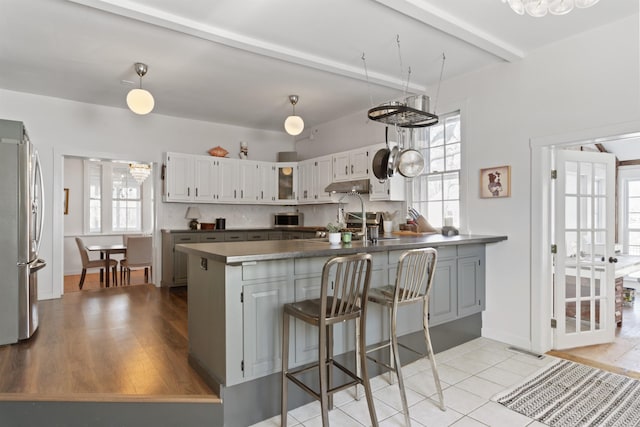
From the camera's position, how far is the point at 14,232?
3.10 metres

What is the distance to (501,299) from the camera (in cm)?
391

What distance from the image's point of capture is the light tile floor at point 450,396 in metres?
2.41

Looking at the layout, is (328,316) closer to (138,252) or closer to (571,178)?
(571,178)

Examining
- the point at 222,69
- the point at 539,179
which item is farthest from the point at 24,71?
the point at 539,179

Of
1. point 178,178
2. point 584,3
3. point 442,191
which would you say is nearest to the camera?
point 584,3

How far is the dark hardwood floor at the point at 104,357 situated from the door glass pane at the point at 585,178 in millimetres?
3754

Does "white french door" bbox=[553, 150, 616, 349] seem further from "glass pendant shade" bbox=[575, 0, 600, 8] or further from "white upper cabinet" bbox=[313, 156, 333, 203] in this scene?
"white upper cabinet" bbox=[313, 156, 333, 203]

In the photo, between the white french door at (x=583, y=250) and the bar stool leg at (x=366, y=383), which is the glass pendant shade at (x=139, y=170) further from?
the white french door at (x=583, y=250)

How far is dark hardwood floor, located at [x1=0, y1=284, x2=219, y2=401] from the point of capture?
91.0 inches

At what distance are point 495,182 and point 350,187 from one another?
6.72 feet

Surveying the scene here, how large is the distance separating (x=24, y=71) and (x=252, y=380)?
164 inches

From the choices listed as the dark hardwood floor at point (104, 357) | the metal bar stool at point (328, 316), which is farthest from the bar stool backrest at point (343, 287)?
the dark hardwood floor at point (104, 357)

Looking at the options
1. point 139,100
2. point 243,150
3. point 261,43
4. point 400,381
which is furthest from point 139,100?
point 400,381

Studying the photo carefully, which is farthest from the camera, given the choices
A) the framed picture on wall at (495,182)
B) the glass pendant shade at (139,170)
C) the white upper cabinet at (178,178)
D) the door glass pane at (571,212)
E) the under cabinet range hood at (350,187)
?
the glass pendant shade at (139,170)
